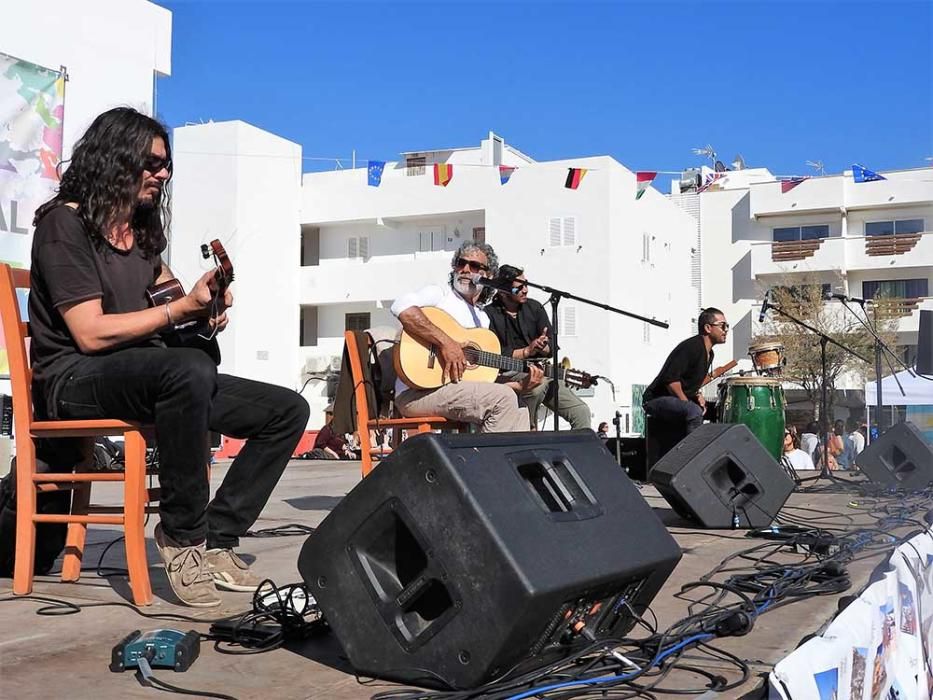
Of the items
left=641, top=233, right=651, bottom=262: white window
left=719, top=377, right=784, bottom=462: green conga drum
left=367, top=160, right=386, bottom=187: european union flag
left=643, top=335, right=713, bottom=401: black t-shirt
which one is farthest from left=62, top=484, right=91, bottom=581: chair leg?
left=641, top=233, right=651, bottom=262: white window

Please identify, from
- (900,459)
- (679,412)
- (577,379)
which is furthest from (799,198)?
(577,379)

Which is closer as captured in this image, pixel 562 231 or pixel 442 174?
pixel 442 174

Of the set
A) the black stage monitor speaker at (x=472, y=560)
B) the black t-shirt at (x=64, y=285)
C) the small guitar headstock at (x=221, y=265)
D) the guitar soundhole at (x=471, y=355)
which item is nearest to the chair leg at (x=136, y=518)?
the black t-shirt at (x=64, y=285)

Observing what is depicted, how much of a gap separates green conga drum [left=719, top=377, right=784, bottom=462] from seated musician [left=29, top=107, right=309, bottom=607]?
526cm

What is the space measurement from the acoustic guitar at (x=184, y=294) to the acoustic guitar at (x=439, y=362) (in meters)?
1.66

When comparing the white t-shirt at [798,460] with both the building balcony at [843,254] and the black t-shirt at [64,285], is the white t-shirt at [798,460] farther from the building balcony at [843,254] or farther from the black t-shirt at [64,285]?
the building balcony at [843,254]

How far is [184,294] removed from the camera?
2945 millimetres

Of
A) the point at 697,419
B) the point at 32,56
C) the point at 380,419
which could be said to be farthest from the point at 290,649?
the point at 32,56

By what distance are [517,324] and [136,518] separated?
3.64 meters

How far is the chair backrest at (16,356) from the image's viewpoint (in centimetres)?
288

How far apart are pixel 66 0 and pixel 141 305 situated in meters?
13.7

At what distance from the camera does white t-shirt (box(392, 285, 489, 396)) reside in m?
4.90

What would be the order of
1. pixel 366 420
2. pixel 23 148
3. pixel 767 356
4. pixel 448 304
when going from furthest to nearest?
pixel 23 148
pixel 767 356
pixel 448 304
pixel 366 420

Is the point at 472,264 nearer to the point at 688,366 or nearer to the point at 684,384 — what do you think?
the point at 688,366
